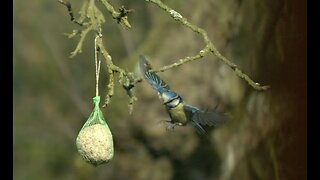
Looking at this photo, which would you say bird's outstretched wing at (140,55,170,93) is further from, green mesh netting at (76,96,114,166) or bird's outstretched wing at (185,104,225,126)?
green mesh netting at (76,96,114,166)

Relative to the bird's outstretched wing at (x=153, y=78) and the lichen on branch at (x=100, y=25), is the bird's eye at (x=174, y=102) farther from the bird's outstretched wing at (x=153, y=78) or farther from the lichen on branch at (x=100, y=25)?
the lichen on branch at (x=100, y=25)

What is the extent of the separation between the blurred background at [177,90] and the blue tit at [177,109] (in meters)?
0.53

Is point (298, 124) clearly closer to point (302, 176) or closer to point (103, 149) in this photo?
point (302, 176)

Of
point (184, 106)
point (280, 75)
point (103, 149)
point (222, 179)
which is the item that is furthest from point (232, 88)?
point (103, 149)

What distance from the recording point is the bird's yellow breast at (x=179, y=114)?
80.7 inches

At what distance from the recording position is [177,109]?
6.78 ft

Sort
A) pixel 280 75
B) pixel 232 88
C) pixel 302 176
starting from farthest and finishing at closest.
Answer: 1. pixel 232 88
2. pixel 280 75
3. pixel 302 176

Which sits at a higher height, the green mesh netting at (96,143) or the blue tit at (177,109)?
the blue tit at (177,109)

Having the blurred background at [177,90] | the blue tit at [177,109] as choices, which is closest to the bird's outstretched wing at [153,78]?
the blue tit at [177,109]

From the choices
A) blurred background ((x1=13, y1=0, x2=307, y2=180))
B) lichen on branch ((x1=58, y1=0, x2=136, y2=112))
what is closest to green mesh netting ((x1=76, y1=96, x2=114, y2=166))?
lichen on branch ((x1=58, y1=0, x2=136, y2=112))

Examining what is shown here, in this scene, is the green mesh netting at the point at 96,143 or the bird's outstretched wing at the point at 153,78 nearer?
the green mesh netting at the point at 96,143

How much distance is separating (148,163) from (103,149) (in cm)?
241

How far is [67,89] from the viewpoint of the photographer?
5.05m

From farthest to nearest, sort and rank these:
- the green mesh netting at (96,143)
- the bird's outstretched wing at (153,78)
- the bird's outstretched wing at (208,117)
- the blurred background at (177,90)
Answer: the blurred background at (177,90) → the bird's outstretched wing at (153,78) → the bird's outstretched wing at (208,117) → the green mesh netting at (96,143)
